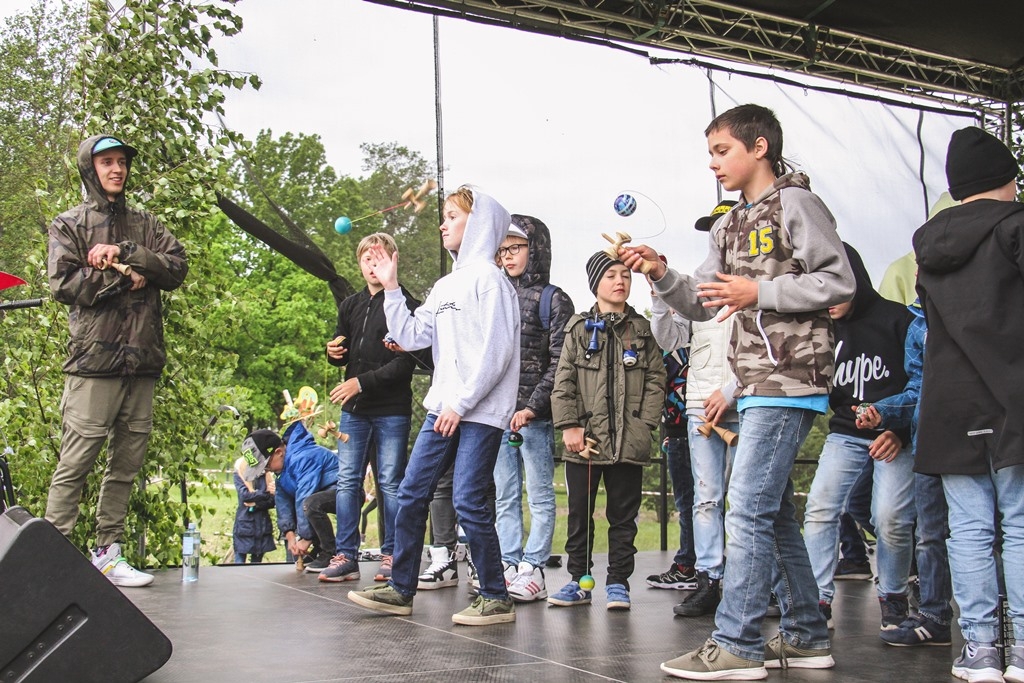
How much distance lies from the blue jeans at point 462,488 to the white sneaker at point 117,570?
144cm

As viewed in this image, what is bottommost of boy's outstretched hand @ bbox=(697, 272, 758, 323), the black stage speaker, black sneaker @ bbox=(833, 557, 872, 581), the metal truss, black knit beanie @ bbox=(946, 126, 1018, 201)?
black sneaker @ bbox=(833, 557, 872, 581)

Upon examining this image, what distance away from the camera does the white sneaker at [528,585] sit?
4.39 metres

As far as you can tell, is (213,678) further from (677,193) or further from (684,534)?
(677,193)

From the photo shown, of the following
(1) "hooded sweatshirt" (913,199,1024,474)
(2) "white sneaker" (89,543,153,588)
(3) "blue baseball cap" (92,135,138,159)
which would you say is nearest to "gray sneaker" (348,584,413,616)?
(2) "white sneaker" (89,543,153,588)

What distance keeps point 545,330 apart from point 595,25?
2.62m

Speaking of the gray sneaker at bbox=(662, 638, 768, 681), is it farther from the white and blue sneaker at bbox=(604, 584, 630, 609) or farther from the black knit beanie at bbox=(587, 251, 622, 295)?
the black knit beanie at bbox=(587, 251, 622, 295)

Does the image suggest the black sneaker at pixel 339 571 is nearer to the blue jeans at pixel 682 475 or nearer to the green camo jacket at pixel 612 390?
the green camo jacket at pixel 612 390

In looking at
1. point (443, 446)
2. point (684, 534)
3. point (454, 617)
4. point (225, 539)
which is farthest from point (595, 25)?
point (225, 539)

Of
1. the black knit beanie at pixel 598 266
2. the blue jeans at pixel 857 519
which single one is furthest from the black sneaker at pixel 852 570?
the black knit beanie at pixel 598 266

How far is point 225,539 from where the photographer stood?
1177 cm

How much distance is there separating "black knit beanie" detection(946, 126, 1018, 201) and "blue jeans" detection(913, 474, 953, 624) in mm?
1057

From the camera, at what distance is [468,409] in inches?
143

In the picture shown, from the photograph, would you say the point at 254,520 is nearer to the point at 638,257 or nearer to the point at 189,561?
the point at 189,561

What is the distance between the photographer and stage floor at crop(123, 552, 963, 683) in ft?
9.44
